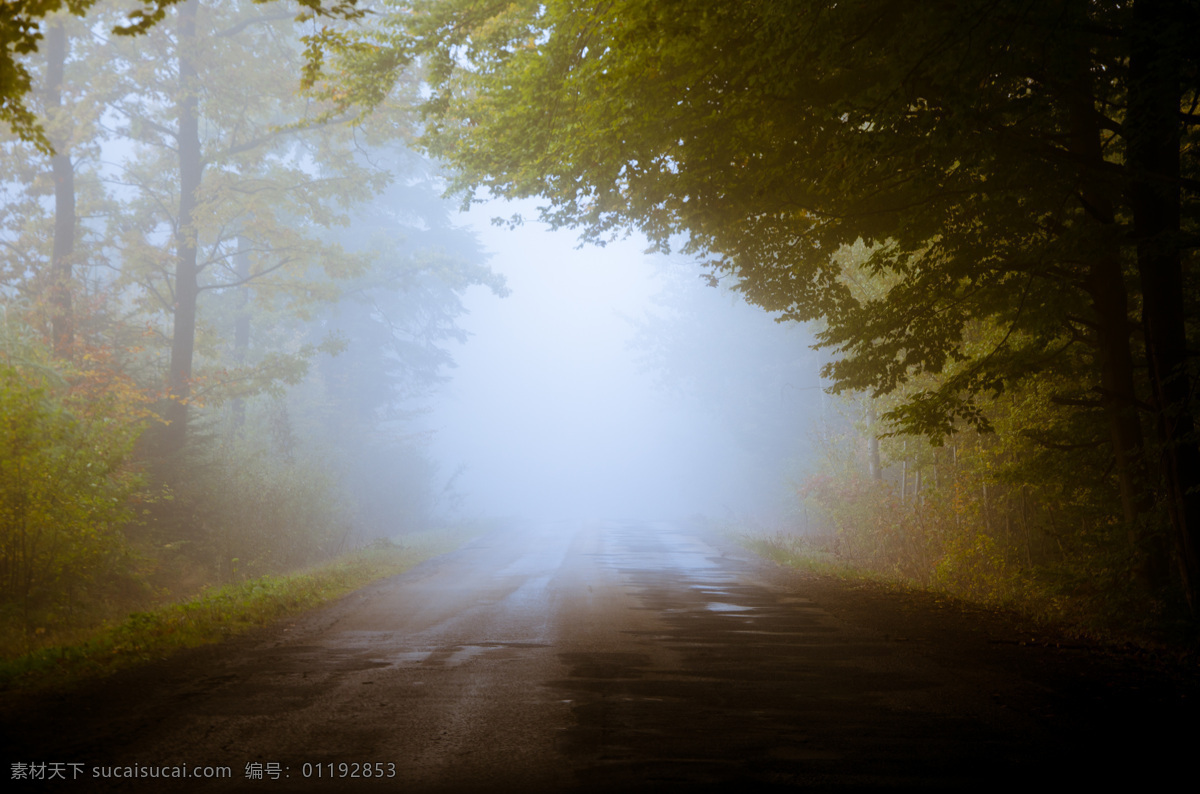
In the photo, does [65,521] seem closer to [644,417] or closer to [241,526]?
[241,526]

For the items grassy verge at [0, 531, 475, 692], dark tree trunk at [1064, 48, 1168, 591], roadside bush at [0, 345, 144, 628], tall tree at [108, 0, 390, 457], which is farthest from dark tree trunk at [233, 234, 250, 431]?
dark tree trunk at [1064, 48, 1168, 591]

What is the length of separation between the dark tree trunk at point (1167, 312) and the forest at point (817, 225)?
0.03 m

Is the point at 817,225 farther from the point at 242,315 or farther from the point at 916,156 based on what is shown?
the point at 242,315

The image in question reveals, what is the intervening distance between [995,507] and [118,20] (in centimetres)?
2509

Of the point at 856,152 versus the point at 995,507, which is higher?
the point at 856,152

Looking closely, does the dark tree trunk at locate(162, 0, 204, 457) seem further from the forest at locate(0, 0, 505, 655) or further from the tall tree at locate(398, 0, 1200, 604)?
the tall tree at locate(398, 0, 1200, 604)

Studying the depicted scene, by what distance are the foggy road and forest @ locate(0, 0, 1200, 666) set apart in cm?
307

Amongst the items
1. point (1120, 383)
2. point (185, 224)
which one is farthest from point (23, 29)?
point (185, 224)

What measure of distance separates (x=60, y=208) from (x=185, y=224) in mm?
3082

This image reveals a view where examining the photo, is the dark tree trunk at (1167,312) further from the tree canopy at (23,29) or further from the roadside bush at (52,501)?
the roadside bush at (52,501)

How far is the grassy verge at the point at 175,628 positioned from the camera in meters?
6.34

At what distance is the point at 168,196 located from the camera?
80.0ft

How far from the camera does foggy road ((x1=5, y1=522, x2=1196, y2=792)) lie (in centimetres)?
414

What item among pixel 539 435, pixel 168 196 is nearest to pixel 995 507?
pixel 168 196
